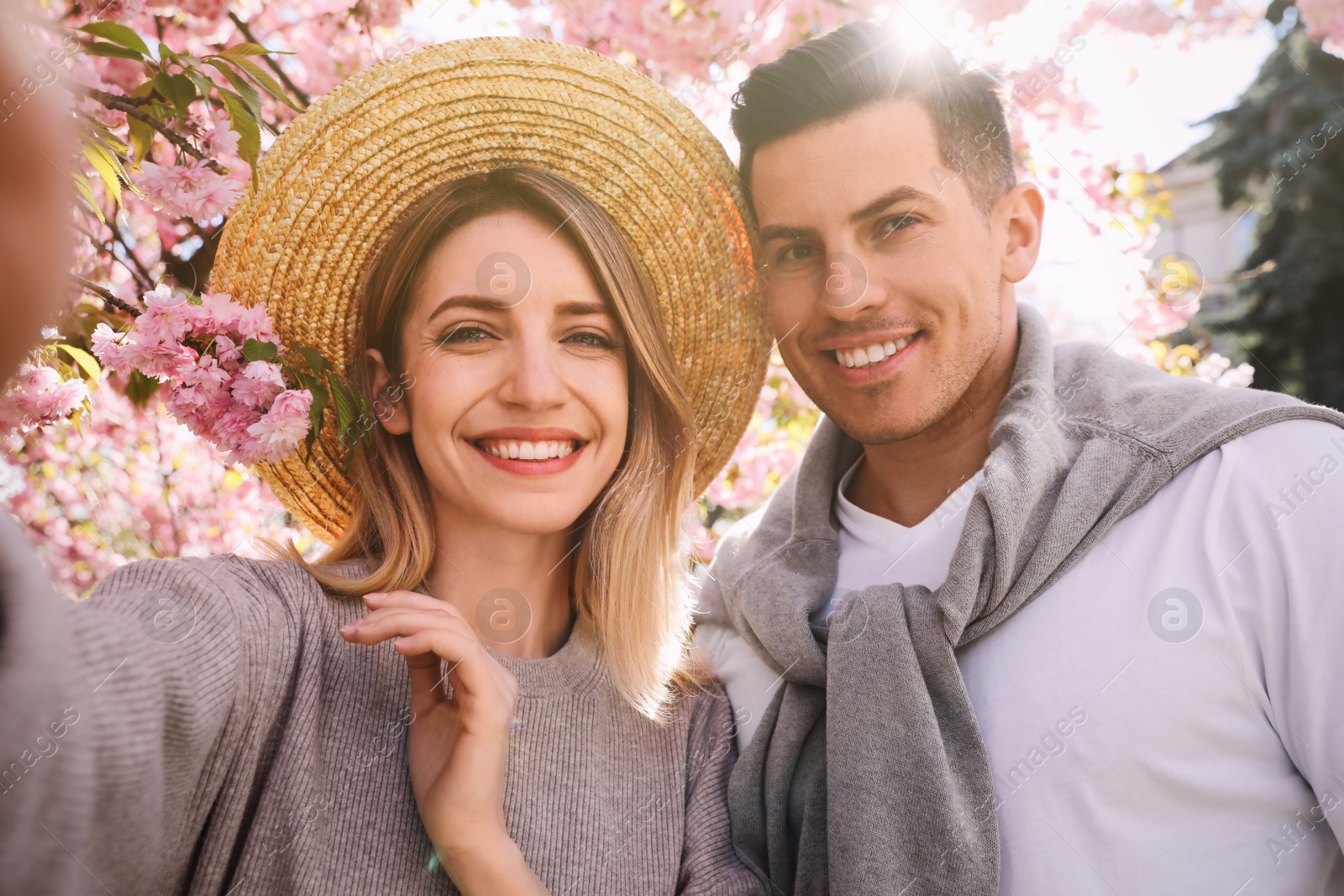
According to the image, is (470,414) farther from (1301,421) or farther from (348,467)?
(1301,421)

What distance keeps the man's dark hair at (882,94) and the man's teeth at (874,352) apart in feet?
1.45

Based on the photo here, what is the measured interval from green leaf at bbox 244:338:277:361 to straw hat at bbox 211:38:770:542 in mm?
161

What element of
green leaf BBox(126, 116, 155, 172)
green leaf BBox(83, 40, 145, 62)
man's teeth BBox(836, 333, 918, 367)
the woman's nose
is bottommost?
man's teeth BBox(836, 333, 918, 367)

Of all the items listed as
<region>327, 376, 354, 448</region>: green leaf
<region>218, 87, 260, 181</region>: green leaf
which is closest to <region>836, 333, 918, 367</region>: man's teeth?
<region>327, 376, 354, 448</region>: green leaf

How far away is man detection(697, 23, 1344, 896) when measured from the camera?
169 centimetres

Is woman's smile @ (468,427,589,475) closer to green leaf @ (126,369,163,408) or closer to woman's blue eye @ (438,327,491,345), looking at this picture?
woman's blue eye @ (438,327,491,345)

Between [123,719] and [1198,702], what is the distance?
174 centimetres

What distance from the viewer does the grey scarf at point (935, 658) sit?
5.79 ft

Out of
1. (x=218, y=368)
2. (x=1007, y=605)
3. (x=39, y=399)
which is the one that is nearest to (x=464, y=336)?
(x=218, y=368)

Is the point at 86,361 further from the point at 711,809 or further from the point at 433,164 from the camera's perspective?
the point at 711,809

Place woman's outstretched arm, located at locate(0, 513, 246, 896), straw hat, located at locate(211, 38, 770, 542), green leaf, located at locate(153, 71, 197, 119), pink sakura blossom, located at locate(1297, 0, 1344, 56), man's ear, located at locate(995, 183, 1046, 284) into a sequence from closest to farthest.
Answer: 1. woman's outstretched arm, located at locate(0, 513, 246, 896)
2. green leaf, located at locate(153, 71, 197, 119)
3. straw hat, located at locate(211, 38, 770, 542)
4. man's ear, located at locate(995, 183, 1046, 284)
5. pink sakura blossom, located at locate(1297, 0, 1344, 56)

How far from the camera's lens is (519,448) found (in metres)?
1.97

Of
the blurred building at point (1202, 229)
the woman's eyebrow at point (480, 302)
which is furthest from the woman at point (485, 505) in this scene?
the blurred building at point (1202, 229)

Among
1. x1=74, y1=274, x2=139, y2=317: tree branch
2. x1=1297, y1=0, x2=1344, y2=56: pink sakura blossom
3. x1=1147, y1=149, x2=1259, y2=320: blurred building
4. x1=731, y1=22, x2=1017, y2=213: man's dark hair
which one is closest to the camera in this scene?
x1=74, y1=274, x2=139, y2=317: tree branch
